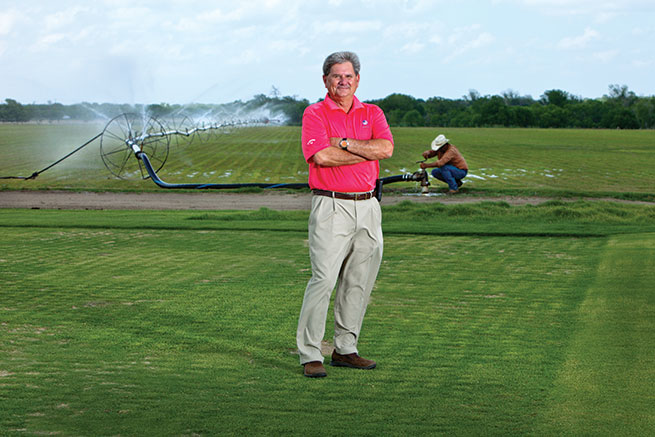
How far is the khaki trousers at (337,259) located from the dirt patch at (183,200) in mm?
15900

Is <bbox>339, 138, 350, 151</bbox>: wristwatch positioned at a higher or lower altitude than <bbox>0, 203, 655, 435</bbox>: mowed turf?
higher

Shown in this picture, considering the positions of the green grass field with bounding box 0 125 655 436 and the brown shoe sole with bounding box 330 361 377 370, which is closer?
the green grass field with bounding box 0 125 655 436

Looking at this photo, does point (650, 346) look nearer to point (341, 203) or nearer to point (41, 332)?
point (341, 203)

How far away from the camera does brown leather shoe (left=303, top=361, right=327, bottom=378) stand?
5133 millimetres

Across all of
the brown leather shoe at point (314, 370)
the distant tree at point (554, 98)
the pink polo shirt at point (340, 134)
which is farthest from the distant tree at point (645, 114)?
the brown leather shoe at point (314, 370)

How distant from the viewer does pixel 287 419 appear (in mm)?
4199

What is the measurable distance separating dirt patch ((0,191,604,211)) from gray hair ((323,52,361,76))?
16.1m

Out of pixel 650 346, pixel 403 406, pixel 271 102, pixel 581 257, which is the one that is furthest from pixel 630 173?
pixel 403 406

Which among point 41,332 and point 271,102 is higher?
point 271,102

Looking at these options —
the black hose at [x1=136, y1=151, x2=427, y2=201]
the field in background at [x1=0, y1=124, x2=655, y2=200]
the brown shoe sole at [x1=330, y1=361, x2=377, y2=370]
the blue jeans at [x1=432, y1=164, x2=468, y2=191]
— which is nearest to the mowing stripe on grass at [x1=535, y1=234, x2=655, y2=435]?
the brown shoe sole at [x1=330, y1=361, x2=377, y2=370]

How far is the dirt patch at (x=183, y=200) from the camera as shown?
73.5 ft

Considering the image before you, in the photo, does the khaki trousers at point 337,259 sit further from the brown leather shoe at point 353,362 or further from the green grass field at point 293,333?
the green grass field at point 293,333

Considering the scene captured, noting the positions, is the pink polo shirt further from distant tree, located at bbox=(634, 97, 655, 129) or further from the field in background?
distant tree, located at bbox=(634, 97, 655, 129)

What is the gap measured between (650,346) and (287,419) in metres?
3.09
